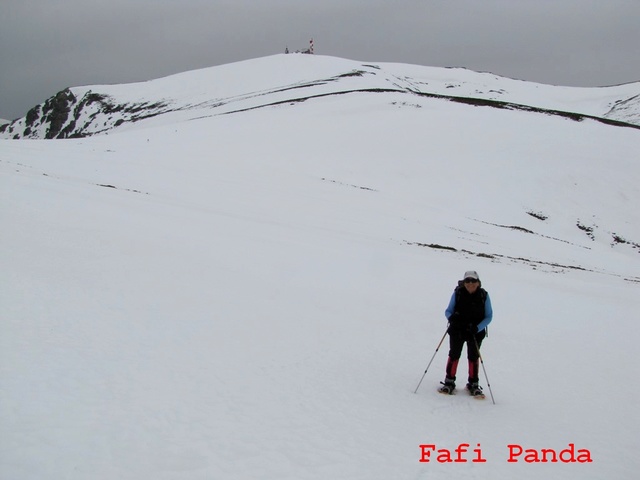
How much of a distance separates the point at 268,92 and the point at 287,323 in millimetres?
69706

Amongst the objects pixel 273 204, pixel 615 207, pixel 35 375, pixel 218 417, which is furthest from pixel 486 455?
pixel 615 207

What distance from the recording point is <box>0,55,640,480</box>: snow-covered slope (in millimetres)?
6074

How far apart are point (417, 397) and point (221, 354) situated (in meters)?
3.67

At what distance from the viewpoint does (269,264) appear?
1549 cm

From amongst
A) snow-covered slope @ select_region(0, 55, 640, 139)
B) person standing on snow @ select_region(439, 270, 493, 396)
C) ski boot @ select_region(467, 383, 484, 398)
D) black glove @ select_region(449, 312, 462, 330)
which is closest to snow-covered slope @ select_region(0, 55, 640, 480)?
ski boot @ select_region(467, 383, 484, 398)

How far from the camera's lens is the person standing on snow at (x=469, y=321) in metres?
8.01

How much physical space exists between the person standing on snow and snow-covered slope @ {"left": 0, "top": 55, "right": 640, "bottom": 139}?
2412 inches

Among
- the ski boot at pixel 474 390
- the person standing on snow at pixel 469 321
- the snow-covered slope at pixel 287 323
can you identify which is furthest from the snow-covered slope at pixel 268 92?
the ski boot at pixel 474 390

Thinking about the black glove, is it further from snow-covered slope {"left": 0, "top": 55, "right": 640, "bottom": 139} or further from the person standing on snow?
snow-covered slope {"left": 0, "top": 55, "right": 640, "bottom": 139}

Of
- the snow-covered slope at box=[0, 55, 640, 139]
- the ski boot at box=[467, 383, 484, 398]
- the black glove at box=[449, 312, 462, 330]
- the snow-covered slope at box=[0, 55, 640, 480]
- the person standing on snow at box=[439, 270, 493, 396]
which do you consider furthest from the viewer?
the snow-covered slope at box=[0, 55, 640, 139]

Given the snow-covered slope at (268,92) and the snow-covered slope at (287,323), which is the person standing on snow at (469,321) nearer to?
the snow-covered slope at (287,323)

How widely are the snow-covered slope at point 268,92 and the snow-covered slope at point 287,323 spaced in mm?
42489

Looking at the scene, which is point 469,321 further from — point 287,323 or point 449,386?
point 287,323

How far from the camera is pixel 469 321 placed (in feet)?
26.7
